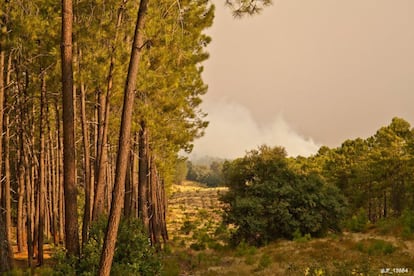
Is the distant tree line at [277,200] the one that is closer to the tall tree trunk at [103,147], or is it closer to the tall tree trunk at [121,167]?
the tall tree trunk at [103,147]

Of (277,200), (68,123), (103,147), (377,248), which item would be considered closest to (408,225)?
(277,200)

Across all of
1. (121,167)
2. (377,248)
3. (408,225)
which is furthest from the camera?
(408,225)

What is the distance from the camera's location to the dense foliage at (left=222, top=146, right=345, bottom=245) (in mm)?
23031

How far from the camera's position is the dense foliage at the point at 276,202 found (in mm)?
23031

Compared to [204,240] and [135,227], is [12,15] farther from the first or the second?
[204,240]

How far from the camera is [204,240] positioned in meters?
24.7

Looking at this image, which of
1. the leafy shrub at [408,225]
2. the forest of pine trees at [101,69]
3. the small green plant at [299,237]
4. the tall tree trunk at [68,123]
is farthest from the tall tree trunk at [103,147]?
the leafy shrub at [408,225]

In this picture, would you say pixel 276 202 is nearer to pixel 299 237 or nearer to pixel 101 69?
pixel 299 237

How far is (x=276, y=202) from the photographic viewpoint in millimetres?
23297

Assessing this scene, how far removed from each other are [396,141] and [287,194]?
59.3 ft

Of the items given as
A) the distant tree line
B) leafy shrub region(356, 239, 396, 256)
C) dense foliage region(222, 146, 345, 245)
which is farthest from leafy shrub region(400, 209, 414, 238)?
leafy shrub region(356, 239, 396, 256)

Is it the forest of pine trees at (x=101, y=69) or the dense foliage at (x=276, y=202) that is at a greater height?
the forest of pine trees at (x=101, y=69)

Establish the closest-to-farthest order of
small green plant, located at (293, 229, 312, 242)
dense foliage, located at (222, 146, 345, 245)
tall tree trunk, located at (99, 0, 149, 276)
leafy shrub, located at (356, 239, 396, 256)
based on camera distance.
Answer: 1. tall tree trunk, located at (99, 0, 149, 276)
2. leafy shrub, located at (356, 239, 396, 256)
3. small green plant, located at (293, 229, 312, 242)
4. dense foliage, located at (222, 146, 345, 245)

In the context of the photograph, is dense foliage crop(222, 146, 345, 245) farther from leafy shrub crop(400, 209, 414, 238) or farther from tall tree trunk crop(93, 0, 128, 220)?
tall tree trunk crop(93, 0, 128, 220)
